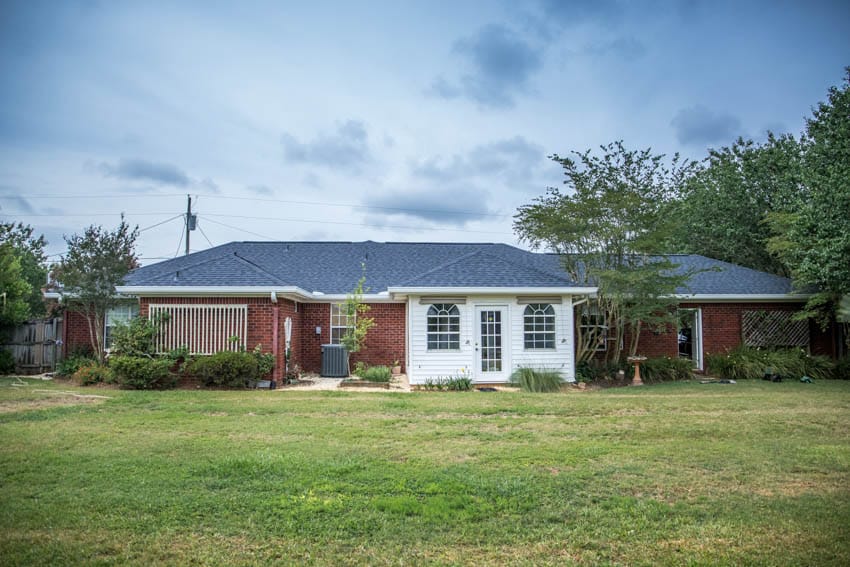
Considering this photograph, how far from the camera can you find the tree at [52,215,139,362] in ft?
46.8

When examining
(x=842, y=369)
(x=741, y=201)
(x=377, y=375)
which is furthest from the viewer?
(x=741, y=201)

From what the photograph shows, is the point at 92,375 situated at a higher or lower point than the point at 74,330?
lower

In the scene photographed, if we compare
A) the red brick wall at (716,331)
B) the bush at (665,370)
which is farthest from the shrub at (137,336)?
the red brick wall at (716,331)

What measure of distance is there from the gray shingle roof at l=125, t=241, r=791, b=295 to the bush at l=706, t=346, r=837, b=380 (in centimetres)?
226

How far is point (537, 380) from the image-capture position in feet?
45.4

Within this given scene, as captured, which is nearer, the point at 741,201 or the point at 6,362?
the point at 6,362

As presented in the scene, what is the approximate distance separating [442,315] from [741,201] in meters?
19.1

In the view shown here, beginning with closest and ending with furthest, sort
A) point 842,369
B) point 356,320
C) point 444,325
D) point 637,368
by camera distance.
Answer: point 444,325 < point 637,368 < point 842,369 < point 356,320

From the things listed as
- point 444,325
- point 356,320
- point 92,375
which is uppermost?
point 356,320

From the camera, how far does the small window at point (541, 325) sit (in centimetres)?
1482

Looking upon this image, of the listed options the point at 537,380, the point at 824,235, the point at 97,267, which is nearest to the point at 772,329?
the point at 824,235

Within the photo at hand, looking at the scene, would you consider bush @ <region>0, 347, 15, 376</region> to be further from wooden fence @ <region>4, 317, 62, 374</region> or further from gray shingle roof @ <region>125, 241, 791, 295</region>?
gray shingle roof @ <region>125, 241, 791, 295</region>

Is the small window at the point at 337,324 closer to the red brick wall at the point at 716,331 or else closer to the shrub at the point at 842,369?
the red brick wall at the point at 716,331

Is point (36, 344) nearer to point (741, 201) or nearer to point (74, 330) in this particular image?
point (74, 330)
